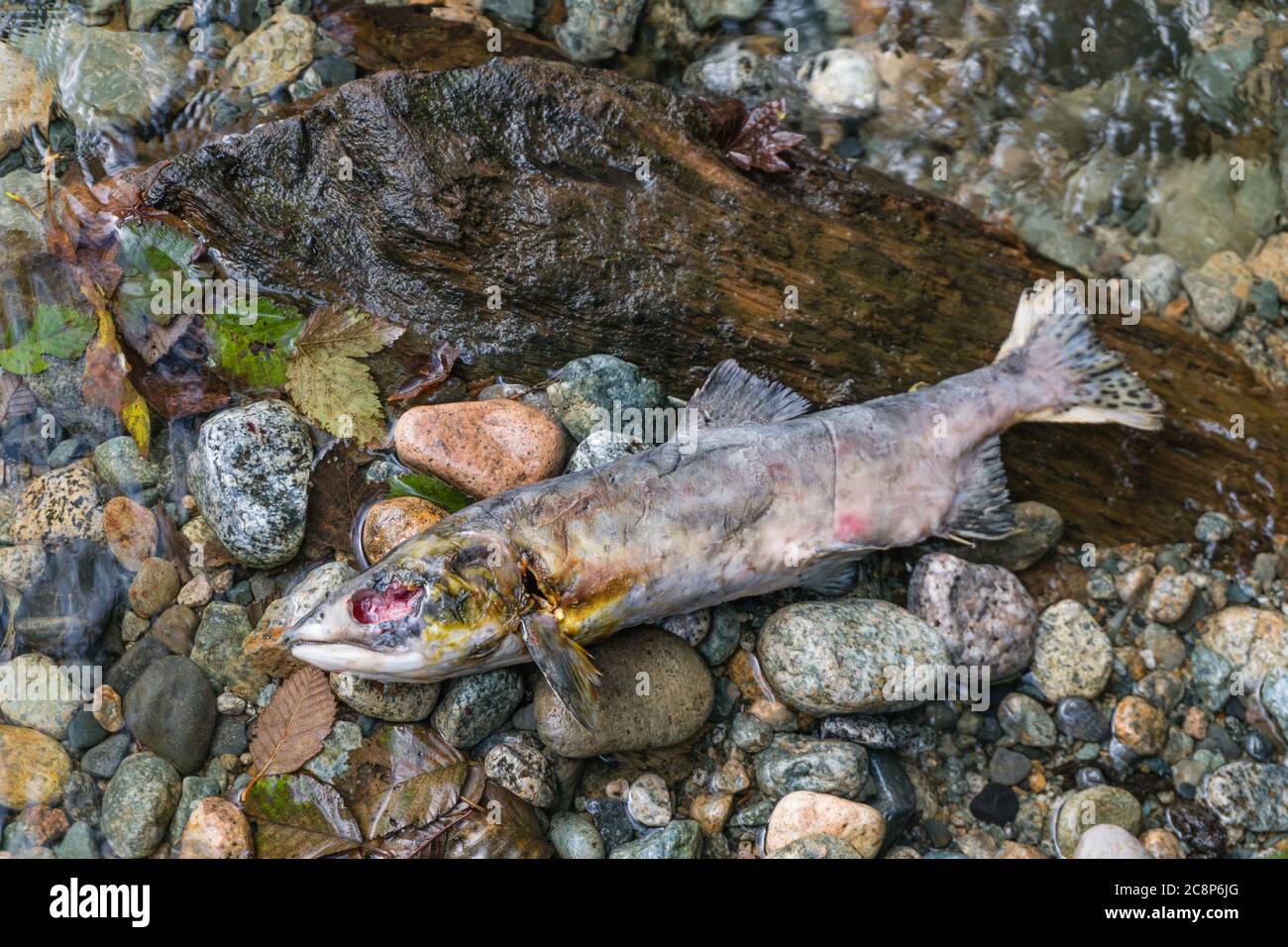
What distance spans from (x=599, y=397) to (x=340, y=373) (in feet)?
5.01

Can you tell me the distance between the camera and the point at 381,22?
7.07 metres

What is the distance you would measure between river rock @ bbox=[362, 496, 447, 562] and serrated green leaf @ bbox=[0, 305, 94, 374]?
2196 millimetres

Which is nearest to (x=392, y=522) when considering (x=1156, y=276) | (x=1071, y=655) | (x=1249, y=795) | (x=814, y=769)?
(x=814, y=769)

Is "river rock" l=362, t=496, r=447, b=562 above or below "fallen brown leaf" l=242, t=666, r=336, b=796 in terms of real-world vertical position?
above

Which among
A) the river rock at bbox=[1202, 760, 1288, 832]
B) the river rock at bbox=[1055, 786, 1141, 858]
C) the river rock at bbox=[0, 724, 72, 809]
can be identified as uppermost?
the river rock at bbox=[1202, 760, 1288, 832]

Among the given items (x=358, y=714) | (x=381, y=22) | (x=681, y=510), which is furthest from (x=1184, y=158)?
(x=358, y=714)

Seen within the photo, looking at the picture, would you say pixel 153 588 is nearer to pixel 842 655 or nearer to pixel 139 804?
pixel 139 804

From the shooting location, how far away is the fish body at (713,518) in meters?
4.63

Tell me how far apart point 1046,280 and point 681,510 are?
3.27 m

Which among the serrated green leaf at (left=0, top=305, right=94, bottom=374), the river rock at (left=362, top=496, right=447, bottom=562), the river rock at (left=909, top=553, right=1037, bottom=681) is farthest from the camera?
the serrated green leaf at (left=0, top=305, right=94, bottom=374)

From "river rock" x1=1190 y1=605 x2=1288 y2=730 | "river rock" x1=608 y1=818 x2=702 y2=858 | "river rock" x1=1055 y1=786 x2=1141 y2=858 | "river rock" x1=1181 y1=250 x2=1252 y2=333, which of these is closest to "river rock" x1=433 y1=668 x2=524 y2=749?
"river rock" x1=608 y1=818 x2=702 y2=858

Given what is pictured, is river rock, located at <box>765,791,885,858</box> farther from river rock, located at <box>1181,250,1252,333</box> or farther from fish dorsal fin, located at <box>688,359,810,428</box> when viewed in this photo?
river rock, located at <box>1181,250,1252,333</box>

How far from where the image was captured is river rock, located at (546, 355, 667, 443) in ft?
19.4

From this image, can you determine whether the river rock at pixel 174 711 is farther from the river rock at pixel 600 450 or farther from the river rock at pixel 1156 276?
the river rock at pixel 1156 276
